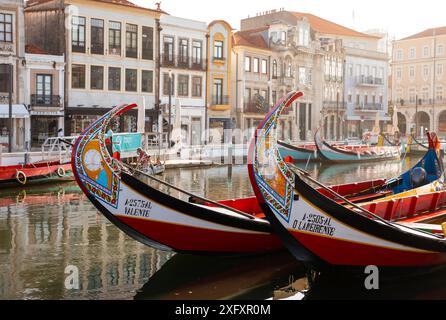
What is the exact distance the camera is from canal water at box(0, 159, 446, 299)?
344 inches

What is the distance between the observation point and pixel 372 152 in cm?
3506

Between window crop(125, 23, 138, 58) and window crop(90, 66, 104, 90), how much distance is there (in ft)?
6.67

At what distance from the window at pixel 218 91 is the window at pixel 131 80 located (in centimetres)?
651

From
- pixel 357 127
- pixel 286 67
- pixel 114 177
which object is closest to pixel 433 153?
pixel 114 177

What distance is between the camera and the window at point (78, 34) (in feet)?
106

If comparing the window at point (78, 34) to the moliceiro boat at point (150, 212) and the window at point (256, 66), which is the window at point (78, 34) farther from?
the moliceiro boat at point (150, 212)

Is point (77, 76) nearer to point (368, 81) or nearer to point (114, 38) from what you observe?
point (114, 38)

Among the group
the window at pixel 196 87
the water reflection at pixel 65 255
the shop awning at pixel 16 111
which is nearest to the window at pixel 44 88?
the shop awning at pixel 16 111

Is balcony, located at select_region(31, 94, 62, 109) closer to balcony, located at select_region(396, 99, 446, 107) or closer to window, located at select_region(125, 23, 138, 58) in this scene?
window, located at select_region(125, 23, 138, 58)

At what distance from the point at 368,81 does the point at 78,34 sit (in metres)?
29.8

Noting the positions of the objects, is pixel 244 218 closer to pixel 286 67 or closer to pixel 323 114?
pixel 286 67

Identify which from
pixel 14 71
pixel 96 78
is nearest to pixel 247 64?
pixel 96 78

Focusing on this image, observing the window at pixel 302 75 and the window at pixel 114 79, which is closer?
the window at pixel 114 79

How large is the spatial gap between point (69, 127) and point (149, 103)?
18.3 ft
